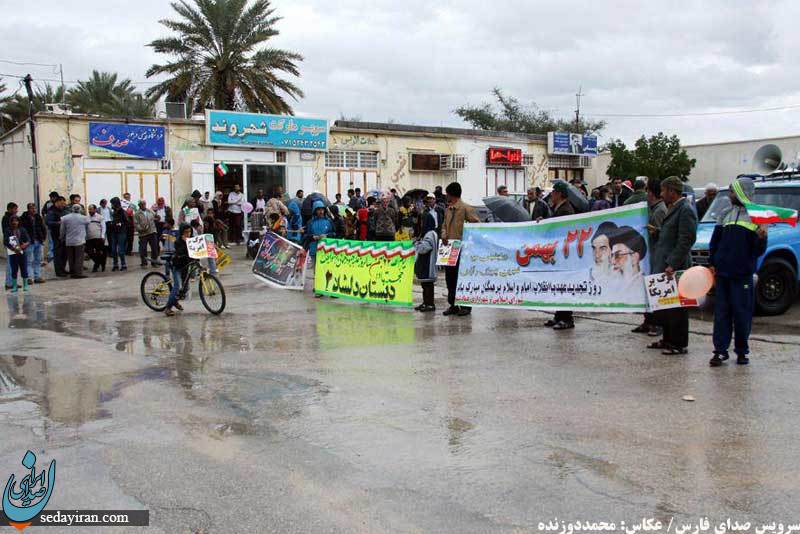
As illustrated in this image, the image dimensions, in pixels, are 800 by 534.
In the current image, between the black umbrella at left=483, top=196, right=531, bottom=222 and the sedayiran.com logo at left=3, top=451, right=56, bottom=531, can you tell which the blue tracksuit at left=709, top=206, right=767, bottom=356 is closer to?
the black umbrella at left=483, top=196, right=531, bottom=222

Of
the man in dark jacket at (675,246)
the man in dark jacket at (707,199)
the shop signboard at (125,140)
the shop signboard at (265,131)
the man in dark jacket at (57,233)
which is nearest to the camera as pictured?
the man in dark jacket at (675,246)

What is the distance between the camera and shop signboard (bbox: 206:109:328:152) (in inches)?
999

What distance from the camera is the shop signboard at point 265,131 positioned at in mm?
25375

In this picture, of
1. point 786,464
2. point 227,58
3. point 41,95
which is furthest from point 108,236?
point 41,95

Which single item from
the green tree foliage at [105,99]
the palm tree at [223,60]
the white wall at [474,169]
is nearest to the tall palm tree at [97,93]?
the green tree foliage at [105,99]

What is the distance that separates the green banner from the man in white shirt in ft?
37.6

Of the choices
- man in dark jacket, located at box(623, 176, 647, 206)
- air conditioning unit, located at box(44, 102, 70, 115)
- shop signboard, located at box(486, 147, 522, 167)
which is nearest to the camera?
man in dark jacket, located at box(623, 176, 647, 206)

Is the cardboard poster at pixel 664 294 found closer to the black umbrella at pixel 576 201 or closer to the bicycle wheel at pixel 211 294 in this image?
the black umbrella at pixel 576 201

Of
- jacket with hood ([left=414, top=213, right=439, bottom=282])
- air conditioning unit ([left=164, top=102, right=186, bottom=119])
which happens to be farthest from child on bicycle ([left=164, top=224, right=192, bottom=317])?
air conditioning unit ([left=164, top=102, right=186, bottom=119])

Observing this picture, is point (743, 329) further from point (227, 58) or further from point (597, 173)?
point (597, 173)

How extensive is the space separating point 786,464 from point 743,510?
0.97 metres

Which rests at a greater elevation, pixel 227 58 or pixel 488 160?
pixel 227 58

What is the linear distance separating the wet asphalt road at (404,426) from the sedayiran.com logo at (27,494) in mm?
75

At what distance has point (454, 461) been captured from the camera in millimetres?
5488
